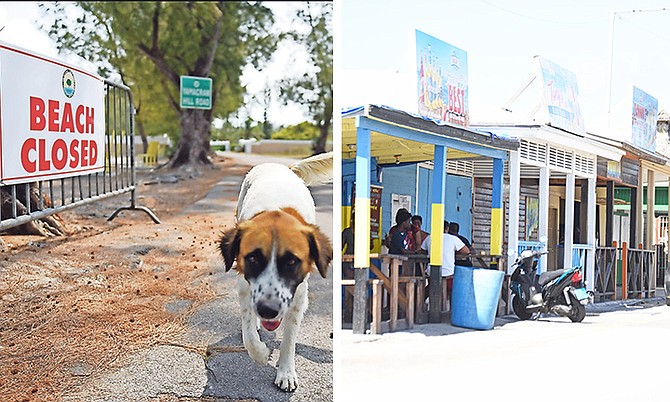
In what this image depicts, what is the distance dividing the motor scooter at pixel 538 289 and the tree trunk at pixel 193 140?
75.7 inches

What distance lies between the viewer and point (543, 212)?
302 cm

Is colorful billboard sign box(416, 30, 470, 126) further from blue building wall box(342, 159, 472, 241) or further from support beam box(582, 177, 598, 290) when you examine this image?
support beam box(582, 177, 598, 290)

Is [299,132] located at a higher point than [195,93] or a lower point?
lower

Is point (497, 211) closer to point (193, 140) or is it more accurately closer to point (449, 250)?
point (449, 250)

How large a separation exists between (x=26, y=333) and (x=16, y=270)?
0.33m

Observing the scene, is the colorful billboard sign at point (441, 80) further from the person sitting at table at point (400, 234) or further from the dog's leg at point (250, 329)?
the dog's leg at point (250, 329)

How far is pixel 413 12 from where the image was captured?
3070mm

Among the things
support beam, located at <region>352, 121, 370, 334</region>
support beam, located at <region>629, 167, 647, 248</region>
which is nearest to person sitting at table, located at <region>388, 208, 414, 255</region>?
support beam, located at <region>352, 121, 370, 334</region>

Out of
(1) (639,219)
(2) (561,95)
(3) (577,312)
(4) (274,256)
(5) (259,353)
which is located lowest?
(5) (259,353)

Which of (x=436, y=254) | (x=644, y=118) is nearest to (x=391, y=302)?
(x=436, y=254)

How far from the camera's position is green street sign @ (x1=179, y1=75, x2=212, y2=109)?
352cm

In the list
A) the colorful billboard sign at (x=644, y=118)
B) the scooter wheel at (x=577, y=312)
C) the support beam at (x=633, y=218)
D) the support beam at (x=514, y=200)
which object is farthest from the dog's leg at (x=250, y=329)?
the colorful billboard sign at (x=644, y=118)

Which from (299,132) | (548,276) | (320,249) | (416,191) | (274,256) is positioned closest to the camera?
(274,256)

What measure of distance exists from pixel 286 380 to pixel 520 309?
37.4 inches
